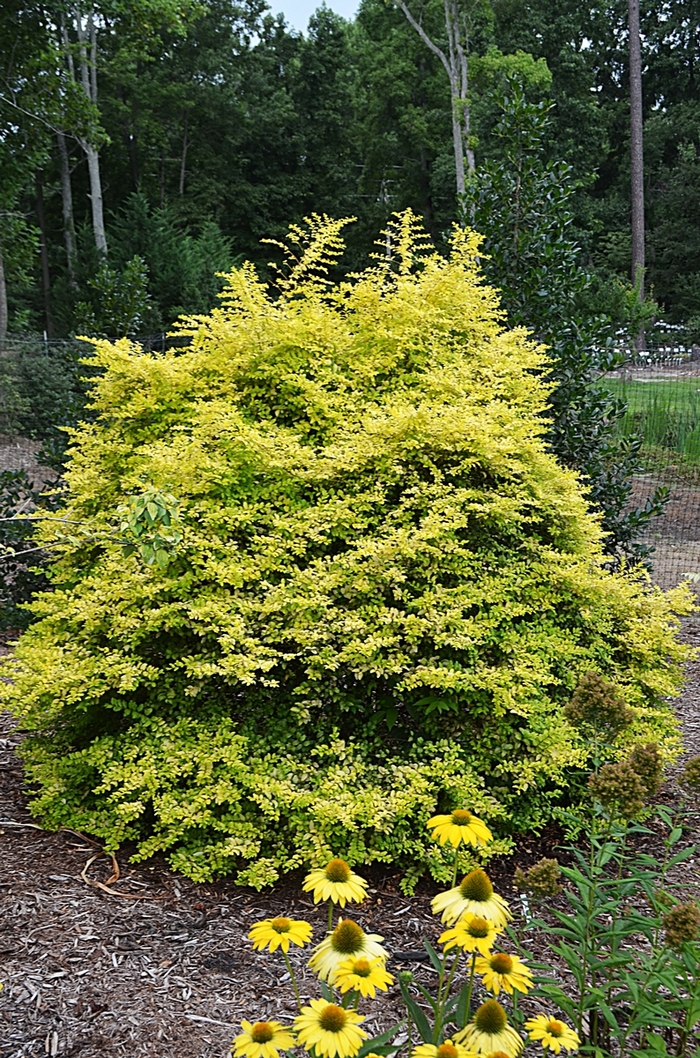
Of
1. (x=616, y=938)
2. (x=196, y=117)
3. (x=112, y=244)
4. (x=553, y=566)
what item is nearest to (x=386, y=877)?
(x=616, y=938)

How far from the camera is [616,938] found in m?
1.70

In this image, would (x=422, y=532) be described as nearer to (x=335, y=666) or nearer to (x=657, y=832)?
(x=335, y=666)

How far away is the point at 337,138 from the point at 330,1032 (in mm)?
30821

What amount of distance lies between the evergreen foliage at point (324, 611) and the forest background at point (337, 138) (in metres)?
15.9

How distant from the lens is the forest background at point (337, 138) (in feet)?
68.1

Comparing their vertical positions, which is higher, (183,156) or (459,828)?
(183,156)

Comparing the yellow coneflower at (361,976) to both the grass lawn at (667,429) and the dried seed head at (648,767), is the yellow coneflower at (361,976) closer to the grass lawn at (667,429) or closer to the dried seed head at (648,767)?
the dried seed head at (648,767)

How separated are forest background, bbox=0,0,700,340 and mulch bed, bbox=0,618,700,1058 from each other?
16921 millimetres

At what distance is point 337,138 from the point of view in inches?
1125

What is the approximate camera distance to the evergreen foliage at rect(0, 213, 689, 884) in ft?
8.06

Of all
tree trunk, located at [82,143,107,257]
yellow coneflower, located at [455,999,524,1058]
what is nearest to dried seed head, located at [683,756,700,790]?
yellow coneflower, located at [455,999,524,1058]

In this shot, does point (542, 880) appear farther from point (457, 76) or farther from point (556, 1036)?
point (457, 76)

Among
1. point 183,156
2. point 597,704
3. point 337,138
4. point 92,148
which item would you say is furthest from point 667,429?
point 337,138

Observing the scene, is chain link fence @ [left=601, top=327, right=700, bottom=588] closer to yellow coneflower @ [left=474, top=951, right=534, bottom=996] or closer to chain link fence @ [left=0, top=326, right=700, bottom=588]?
chain link fence @ [left=0, top=326, right=700, bottom=588]
